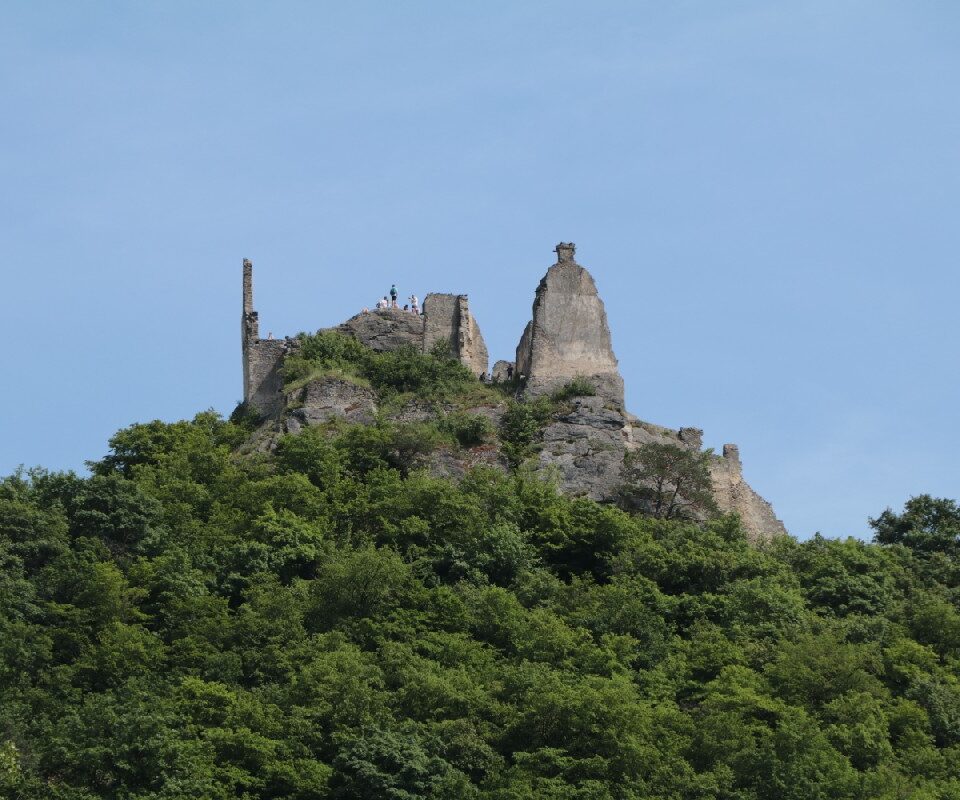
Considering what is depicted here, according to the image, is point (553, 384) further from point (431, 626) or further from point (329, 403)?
point (431, 626)

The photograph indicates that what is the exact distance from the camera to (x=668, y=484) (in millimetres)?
67688

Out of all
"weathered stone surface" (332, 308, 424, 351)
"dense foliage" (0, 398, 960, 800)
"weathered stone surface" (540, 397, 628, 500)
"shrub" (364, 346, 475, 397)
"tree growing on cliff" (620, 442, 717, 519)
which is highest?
"weathered stone surface" (332, 308, 424, 351)

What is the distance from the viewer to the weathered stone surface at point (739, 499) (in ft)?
228

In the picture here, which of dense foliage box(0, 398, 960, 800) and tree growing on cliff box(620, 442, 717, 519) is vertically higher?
tree growing on cliff box(620, 442, 717, 519)

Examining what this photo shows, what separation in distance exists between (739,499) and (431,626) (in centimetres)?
1406

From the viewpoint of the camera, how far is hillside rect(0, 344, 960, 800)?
51.9 metres

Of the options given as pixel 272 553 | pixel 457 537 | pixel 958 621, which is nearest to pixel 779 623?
pixel 958 621

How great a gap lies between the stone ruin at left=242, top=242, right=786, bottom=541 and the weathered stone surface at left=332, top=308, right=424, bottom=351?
0.09 feet

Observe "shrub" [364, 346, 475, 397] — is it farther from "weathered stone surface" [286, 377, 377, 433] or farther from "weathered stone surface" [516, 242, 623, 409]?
"weathered stone surface" [516, 242, 623, 409]

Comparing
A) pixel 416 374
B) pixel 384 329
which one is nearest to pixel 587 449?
pixel 416 374

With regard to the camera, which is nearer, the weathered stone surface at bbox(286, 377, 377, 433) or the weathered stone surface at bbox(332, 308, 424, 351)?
the weathered stone surface at bbox(286, 377, 377, 433)

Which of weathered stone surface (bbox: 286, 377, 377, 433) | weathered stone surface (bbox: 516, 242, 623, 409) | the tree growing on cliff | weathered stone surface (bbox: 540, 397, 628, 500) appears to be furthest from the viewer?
weathered stone surface (bbox: 516, 242, 623, 409)

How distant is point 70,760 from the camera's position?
51031 mm

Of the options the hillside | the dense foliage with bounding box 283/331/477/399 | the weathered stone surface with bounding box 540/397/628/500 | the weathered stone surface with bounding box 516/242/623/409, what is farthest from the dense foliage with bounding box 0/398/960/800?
the dense foliage with bounding box 283/331/477/399
